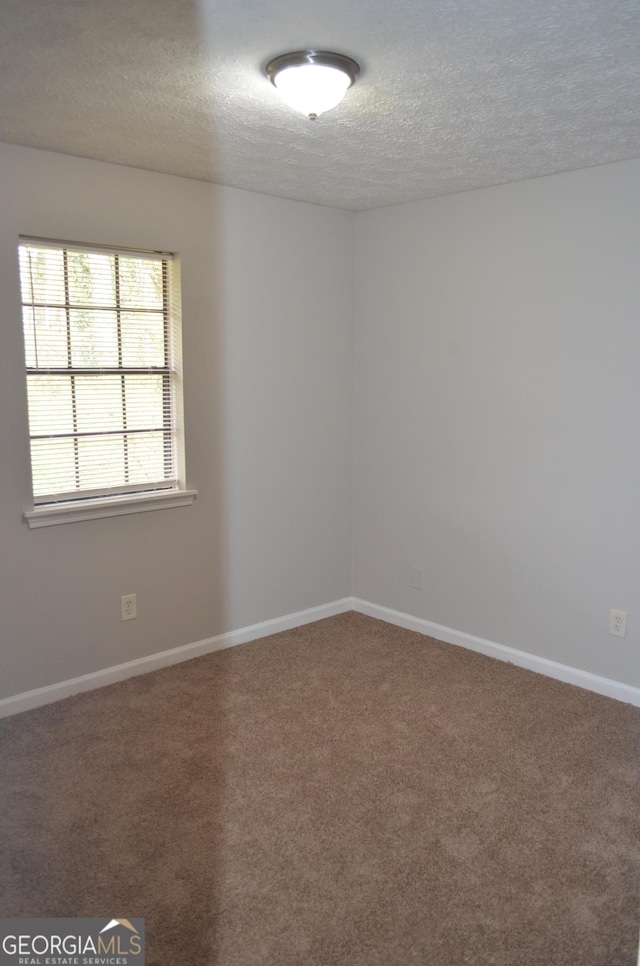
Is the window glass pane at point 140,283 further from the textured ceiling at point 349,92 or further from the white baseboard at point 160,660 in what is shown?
the white baseboard at point 160,660

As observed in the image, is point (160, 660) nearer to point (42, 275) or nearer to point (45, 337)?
point (45, 337)

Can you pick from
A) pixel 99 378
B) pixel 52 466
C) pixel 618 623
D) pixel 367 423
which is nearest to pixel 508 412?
pixel 367 423

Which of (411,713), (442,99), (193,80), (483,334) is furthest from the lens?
(483,334)

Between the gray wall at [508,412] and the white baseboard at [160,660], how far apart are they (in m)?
0.41

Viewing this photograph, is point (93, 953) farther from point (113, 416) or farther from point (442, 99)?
point (442, 99)

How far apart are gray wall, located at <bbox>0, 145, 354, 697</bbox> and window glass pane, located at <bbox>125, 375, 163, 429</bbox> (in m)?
0.15

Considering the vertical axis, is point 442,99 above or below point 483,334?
above

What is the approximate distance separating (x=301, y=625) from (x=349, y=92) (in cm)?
287

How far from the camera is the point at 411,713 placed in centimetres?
321

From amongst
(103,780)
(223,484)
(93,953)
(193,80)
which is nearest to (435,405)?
(223,484)

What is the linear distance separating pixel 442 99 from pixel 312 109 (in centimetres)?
45

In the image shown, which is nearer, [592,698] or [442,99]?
[442,99]

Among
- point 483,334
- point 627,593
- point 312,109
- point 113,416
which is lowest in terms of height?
point 627,593

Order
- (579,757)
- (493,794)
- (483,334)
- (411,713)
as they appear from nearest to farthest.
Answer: (493,794), (579,757), (411,713), (483,334)
